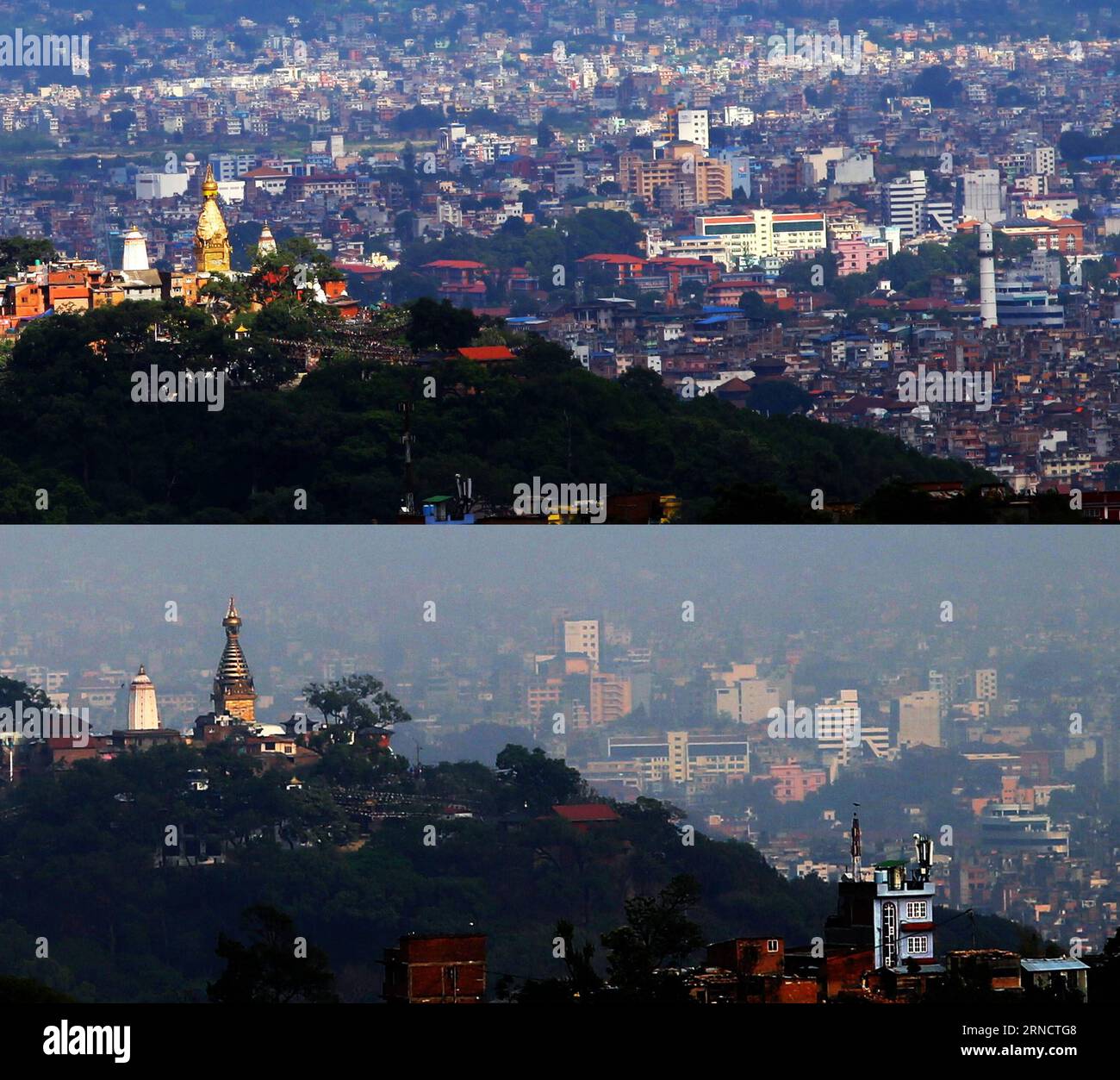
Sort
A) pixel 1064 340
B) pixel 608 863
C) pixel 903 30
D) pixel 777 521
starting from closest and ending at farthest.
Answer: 1. pixel 608 863
2. pixel 777 521
3. pixel 1064 340
4. pixel 903 30

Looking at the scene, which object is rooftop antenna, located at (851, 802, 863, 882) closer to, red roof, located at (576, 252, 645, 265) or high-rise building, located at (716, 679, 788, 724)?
high-rise building, located at (716, 679, 788, 724)

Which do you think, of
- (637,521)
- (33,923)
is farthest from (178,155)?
(33,923)

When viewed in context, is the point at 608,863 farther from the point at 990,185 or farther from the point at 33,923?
the point at 990,185

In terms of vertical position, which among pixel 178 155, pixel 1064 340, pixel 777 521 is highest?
pixel 178 155

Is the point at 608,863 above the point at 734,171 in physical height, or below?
below

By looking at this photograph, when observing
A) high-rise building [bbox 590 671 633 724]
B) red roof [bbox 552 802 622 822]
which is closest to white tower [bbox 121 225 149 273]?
high-rise building [bbox 590 671 633 724]

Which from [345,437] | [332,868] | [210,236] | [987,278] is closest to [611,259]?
[987,278]

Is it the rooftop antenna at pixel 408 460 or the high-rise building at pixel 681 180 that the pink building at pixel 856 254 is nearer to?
the high-rise building at pixel 681 180
